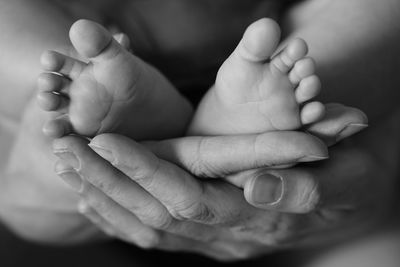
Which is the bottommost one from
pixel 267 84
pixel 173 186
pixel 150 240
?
pixel 150 240

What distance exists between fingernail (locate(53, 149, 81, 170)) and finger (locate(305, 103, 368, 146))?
203 mm

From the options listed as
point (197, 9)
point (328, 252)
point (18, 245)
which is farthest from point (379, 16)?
point (18, 245)

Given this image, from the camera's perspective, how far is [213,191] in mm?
505

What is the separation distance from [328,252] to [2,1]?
526 millimetres

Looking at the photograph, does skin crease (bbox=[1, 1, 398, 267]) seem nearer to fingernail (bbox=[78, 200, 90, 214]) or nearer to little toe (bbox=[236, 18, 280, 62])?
fingernail (bbox=[78, 200, 90, 214])

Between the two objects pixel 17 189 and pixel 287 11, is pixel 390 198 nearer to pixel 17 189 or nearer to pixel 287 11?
pixel 287 11

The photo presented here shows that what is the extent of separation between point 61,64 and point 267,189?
208 millimetres

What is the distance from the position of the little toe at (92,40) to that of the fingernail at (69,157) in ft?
0.28

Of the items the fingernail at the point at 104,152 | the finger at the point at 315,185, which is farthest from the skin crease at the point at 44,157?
the fingernail at the point at 104,152

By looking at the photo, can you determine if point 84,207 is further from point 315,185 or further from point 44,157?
point 315,185

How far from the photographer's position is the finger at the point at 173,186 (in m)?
0.44

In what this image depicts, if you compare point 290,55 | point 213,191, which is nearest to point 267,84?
point 290,55

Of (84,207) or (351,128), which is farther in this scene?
(84,207)

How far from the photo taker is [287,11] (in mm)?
713
